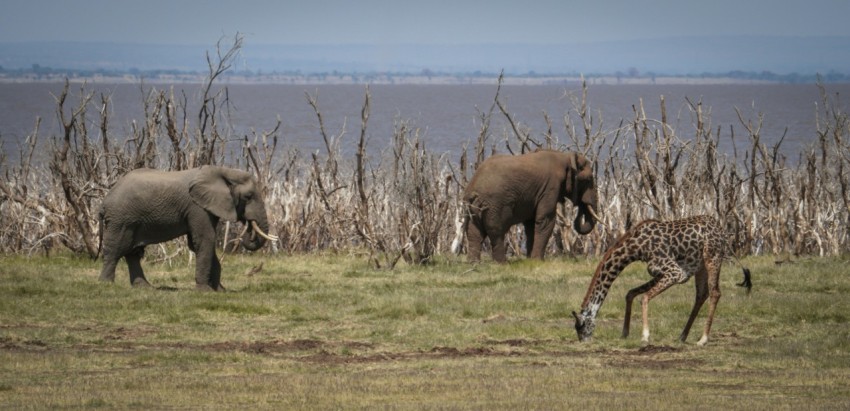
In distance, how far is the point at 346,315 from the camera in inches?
702

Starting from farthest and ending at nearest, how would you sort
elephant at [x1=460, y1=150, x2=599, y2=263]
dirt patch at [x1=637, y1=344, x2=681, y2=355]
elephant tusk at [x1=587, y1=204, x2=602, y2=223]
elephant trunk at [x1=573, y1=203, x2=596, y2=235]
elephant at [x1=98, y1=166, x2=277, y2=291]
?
elephant trunk at [x1=573, y1=203, x2=596, y2=235] → elephant tusk at [x1=587, y1=204, x2=602, y2=223] → elephant at [x1=460, y1=150, x2=599, y2=263] → elephant at [x1=98, y1=166, x2=277, y2=291] → dirt patch at [x1=637, y1=344, x2=681, y2=355]

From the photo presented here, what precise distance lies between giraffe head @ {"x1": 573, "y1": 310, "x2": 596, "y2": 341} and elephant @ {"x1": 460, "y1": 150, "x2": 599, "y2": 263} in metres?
7.83

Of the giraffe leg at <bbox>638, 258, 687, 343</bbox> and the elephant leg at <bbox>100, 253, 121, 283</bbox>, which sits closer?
the giraffe leg at <bbox>638, 258, 687, 343</bbox>

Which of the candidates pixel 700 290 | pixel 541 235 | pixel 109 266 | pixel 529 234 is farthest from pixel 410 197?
pixel 700 290

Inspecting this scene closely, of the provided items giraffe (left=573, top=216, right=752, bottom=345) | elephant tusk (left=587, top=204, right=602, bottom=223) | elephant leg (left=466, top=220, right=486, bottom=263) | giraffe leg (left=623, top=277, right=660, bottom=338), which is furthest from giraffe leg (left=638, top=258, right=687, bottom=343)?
elephant tusk (left=587, top=204, right=602, bottom=223)

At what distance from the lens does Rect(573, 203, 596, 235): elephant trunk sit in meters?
24.3

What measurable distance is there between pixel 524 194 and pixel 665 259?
26.2 ft

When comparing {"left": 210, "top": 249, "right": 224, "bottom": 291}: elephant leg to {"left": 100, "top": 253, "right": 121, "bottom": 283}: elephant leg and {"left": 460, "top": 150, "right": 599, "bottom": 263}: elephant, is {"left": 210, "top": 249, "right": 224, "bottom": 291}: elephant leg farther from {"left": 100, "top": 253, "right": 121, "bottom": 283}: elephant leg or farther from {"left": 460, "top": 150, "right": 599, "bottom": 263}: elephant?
{"left": 460, "top": 150, "right": 599, "bottom": 263}: elephant

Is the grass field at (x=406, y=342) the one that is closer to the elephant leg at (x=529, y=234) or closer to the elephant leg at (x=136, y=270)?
the elephant leg at (x=136, y=270)

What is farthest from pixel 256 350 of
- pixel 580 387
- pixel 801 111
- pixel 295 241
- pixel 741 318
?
pixel 801 111

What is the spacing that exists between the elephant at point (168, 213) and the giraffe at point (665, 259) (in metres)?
5.85

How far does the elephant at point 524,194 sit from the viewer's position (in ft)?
76.9

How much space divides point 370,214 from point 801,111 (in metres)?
90.3

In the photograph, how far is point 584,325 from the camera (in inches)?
615
